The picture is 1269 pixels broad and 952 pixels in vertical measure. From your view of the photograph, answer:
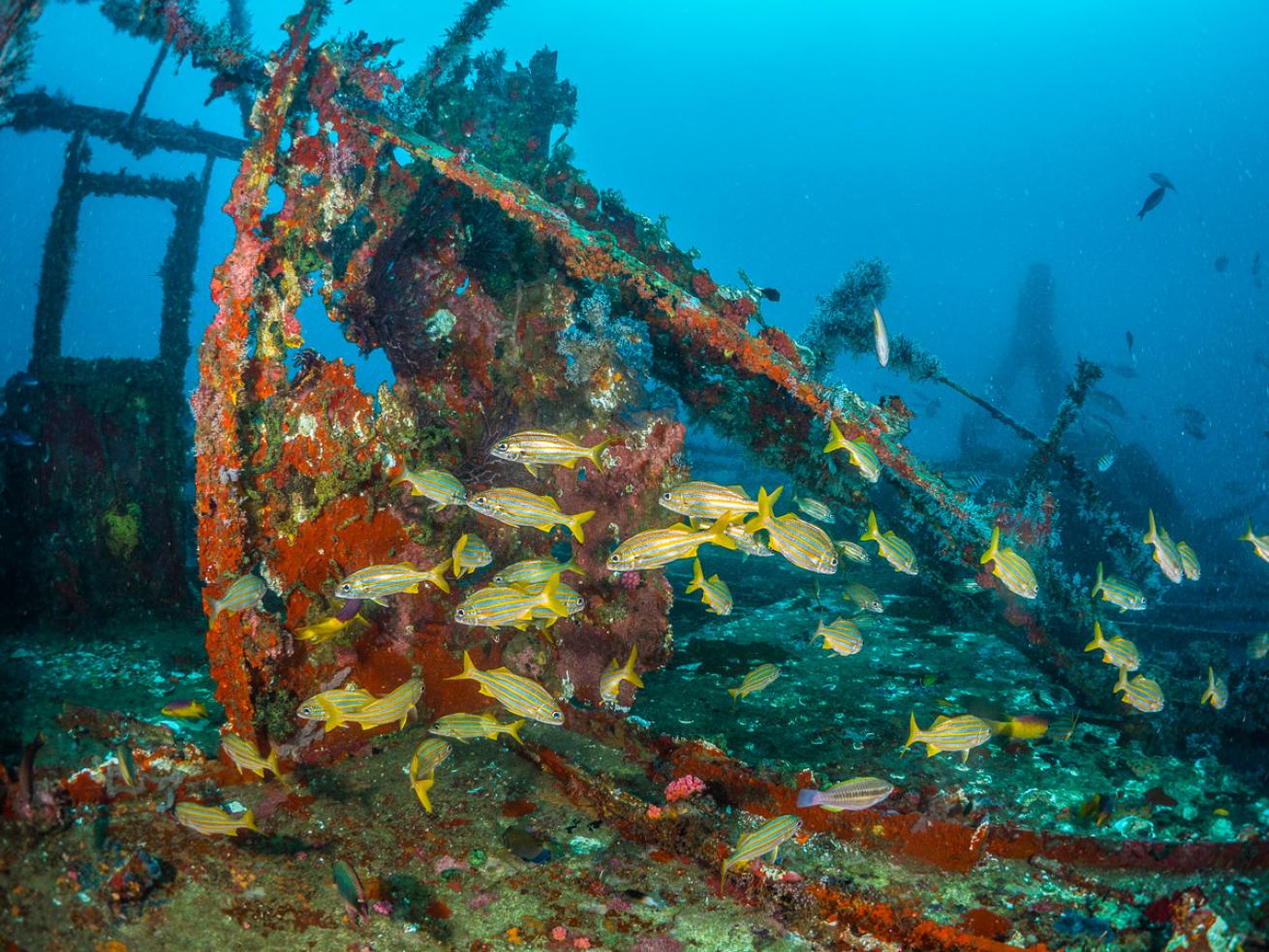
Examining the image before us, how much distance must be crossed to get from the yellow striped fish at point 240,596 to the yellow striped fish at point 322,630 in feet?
1.49

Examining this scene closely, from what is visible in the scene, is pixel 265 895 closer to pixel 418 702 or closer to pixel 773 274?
→ pixel 418 702

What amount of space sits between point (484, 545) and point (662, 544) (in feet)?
6.15

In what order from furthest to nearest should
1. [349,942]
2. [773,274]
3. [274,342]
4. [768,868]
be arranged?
1. [773,274]
2. [274,342]
3. [768,868]
4. [349,942]

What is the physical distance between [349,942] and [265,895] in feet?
2.22

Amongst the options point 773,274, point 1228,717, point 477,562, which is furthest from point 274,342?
point 773,274

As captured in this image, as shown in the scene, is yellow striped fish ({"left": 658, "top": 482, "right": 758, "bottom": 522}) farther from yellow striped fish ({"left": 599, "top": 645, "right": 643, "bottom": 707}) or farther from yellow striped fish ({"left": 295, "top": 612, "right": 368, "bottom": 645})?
yellow striped fish ({"left": 295, "top": 612, "right": 368, "bottom": 645})

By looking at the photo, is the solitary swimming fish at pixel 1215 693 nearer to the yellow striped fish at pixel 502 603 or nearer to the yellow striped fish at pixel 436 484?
the yellow striped fish at pixel 502 603

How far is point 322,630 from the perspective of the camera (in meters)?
4.74

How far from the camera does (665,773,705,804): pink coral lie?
13.9 ft

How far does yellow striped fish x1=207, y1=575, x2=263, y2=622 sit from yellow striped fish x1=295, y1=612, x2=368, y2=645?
453 mm

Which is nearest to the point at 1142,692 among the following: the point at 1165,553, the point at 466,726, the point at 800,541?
the point at 1165,553

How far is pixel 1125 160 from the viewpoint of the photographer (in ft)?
543

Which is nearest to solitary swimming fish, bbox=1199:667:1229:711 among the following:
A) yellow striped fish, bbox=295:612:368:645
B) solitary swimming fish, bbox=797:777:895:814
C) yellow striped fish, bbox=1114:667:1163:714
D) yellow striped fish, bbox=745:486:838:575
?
yellow striped fish, bbox=1114:667:1163:714

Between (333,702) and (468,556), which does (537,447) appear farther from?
(333,702)
